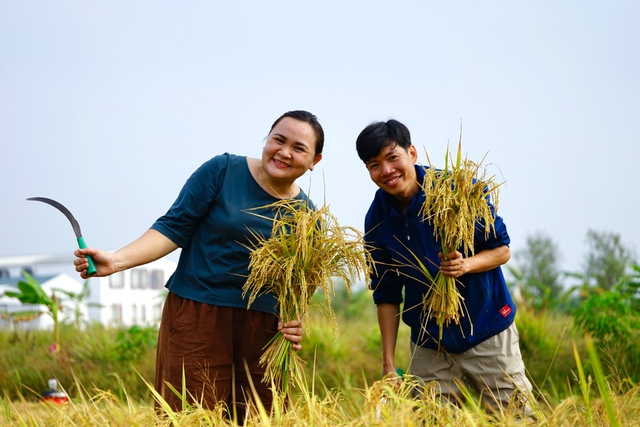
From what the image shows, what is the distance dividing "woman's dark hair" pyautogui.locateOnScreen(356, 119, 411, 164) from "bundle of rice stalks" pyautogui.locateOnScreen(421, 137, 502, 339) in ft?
0.68

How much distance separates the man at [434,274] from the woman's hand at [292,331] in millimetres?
508

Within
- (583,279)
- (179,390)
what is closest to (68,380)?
(179,390)

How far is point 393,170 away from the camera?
328 centimetres

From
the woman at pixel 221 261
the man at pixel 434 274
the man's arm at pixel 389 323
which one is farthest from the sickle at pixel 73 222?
the man's arm at pixel 389 323

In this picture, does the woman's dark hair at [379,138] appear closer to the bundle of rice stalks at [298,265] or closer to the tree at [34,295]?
A: the bundle of rice stalks at [298,265]

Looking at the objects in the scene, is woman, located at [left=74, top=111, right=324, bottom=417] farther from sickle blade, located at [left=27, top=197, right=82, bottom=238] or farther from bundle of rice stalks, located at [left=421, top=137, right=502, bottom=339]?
bundle of rice stalks, located at [left=421, top=137, right=502, bottom=339]

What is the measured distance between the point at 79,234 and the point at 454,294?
1782 mm

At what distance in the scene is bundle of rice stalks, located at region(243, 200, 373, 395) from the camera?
321 cm

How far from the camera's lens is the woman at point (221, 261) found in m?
3.33

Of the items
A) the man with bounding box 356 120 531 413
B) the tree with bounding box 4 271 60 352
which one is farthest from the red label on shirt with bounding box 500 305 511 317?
the tree with bounding box 4 271 60 352

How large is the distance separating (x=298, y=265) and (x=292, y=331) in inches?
12.3

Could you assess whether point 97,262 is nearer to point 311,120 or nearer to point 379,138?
point 311,120

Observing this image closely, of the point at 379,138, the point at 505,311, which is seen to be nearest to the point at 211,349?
the point at 379,138

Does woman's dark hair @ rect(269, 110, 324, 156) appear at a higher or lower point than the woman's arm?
higher
